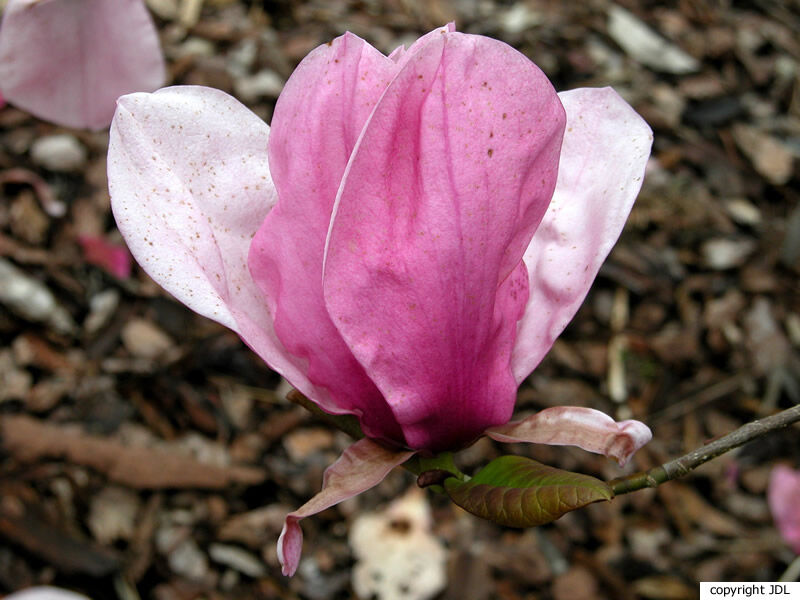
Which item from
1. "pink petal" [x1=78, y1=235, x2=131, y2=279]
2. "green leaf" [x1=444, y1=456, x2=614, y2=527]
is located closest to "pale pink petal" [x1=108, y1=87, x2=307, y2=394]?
"green leaf" [x1=444, y1=456, x2=614, y2=527]

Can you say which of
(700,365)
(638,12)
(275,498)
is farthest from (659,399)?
(638,12)

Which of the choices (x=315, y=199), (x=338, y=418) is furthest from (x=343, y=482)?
(x=315, y=199)

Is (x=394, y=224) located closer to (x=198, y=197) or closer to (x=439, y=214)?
(x=439, y=214)

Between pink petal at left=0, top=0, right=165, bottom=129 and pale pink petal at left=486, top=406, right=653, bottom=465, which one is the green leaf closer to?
pale pink petal at left=486, top=406, right=653, bottom=465

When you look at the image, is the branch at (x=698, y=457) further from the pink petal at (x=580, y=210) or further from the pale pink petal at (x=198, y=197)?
the pale pink petal at (x=198, y=197)

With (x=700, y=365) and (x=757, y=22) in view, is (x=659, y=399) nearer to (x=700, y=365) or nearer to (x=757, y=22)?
(x=700, y=365)
